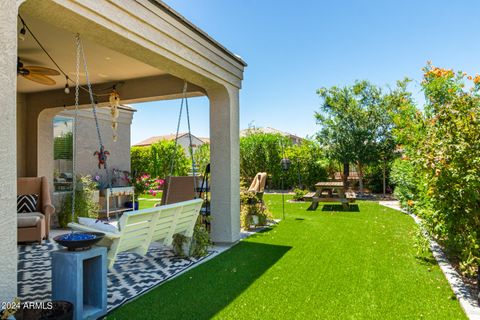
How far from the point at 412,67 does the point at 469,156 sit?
37.9 ft

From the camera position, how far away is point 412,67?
547 inches

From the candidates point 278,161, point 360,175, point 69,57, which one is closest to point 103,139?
point 69,57

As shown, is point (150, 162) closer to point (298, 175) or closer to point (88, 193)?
point (298, 175)

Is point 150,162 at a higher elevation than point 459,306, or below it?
higher

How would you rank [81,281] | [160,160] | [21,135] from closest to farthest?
[81,281] → [21,135] → [160,160]

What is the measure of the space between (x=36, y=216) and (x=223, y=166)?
12.4 ft

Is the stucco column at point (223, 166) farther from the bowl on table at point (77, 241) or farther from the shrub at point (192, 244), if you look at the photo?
the bowl on table at point (77, 241)

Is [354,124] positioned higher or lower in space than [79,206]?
higher

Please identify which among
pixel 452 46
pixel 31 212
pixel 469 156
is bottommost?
pixel 31 212

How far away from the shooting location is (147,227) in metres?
4.39

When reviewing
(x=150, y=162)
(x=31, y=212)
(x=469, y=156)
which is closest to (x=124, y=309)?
(x=469, y=156)

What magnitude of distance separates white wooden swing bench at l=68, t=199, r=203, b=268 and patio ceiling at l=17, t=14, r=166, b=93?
2840 millimetres

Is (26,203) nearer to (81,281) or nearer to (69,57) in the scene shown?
(69,57)

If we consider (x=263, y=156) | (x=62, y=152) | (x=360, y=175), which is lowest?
(x=360, y=175)
